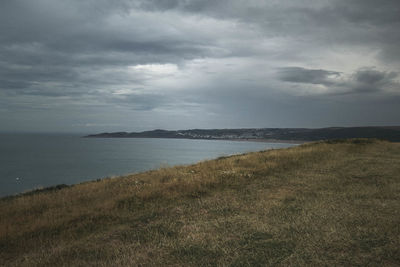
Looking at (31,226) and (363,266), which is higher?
(363,266)

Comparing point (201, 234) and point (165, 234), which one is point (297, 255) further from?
point (165, 234)

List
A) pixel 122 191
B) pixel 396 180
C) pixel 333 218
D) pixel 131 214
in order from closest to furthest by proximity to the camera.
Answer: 1. pixel 333 218
2. pixel 131 214
3. pixel 396 180
4. pixel 122 191

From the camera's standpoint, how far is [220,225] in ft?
20.4

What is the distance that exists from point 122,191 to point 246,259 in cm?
743

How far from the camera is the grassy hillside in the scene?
15.6 feet

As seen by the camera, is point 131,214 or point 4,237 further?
point 131,214

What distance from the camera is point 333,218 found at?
6387 millimetres

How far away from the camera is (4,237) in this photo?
650cm

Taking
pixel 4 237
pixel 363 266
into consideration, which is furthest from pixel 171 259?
pixel 4 237

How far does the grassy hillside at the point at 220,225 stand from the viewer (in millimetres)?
4742

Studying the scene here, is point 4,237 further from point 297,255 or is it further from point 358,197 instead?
point 358,197

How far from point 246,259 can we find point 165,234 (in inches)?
79.9

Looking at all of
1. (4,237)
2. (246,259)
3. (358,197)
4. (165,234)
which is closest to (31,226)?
(4,237)

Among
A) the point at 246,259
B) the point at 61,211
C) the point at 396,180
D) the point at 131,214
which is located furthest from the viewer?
the point at 396,180
